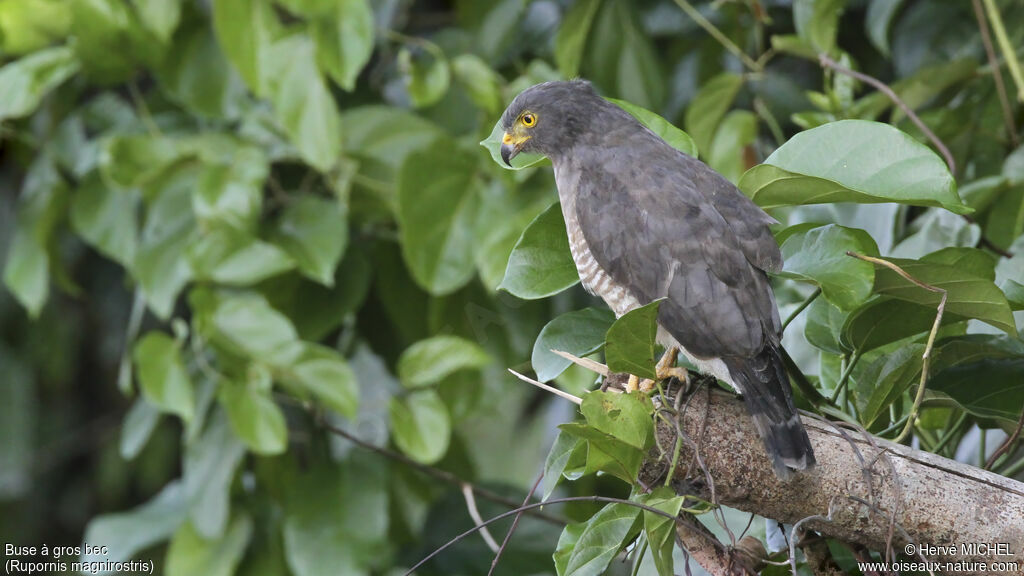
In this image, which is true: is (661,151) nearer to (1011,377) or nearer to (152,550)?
(1011,377)

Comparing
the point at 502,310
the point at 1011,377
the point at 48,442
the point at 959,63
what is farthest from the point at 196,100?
the point at 1011,377

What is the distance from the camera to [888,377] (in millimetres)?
1310

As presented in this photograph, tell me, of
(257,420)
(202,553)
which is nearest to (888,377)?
(257,420)

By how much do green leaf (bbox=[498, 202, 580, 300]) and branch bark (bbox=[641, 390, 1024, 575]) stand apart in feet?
0.86

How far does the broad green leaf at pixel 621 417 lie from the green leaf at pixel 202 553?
188cm

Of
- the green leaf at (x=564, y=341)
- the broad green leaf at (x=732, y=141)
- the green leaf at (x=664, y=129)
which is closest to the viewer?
the green leaf at (x=564, y=341)

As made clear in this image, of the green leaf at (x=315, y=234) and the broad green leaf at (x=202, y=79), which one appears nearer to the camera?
the green leaf at (x=315, y=234)

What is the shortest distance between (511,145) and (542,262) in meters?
0.39

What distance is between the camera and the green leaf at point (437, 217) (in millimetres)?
2438

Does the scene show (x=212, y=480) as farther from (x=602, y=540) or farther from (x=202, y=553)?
(x=602, y=540)

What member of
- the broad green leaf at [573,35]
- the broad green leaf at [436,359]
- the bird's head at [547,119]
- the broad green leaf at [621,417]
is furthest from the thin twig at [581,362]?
the broad green leaf at [573,35]

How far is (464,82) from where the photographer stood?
255cm

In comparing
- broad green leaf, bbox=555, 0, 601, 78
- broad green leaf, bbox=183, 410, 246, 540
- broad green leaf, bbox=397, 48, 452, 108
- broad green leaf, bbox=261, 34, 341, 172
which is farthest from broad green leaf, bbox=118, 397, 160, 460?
broad green leaf, bbox=555, 0, 601, 78

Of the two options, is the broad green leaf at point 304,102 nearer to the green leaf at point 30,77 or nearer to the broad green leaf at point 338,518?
the green leaf at point 30,77
